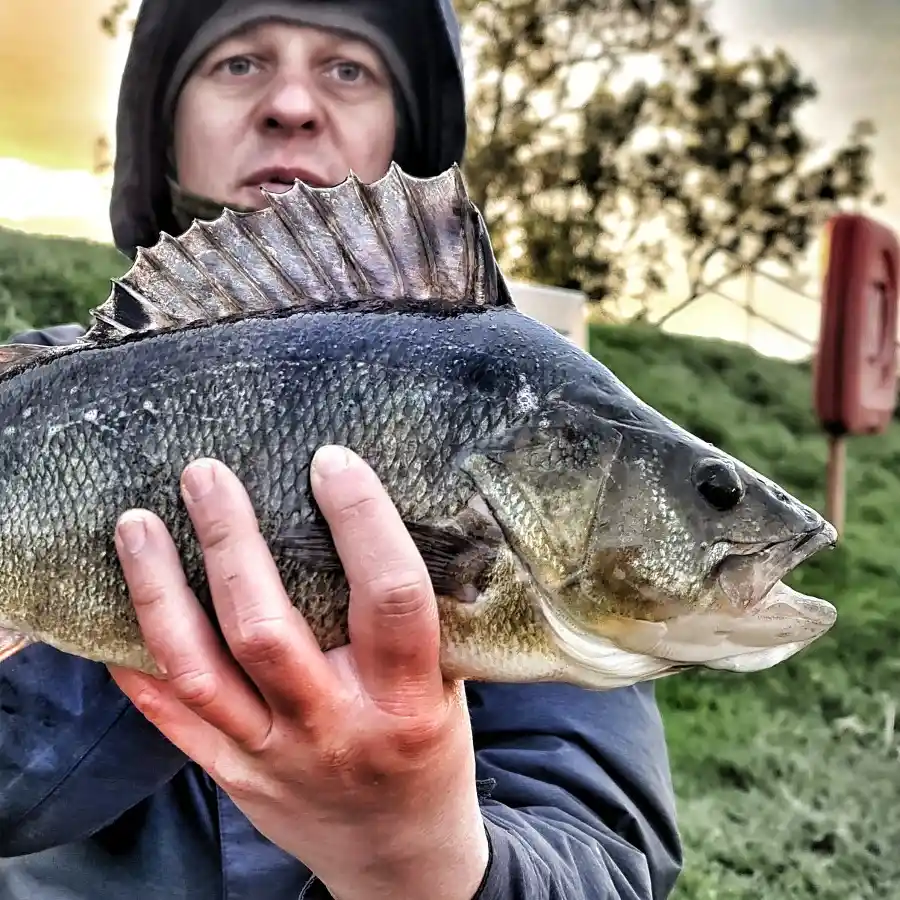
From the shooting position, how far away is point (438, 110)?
207cm

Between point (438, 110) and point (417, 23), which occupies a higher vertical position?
point (417, 23)

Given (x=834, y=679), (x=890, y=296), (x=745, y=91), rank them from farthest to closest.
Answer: (x=745, y=91)
(x=890, y=296)
(x=834, y=679)

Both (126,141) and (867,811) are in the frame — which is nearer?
(126,141)

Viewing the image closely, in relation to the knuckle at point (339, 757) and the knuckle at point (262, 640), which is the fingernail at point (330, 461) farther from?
the knuckle at point (339, 757)

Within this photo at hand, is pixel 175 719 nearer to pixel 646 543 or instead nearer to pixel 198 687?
pixel 198 687

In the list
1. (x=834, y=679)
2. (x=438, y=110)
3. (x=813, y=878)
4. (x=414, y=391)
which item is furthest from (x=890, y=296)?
(x=414, y=391)

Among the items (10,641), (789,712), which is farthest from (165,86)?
(789,712)

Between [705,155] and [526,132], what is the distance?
9.53ft

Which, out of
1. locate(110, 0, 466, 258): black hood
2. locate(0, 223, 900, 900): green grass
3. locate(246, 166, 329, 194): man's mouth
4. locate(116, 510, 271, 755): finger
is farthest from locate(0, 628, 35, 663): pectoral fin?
locate(0, 223, 900, 900): green grass

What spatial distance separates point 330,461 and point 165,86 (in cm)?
143

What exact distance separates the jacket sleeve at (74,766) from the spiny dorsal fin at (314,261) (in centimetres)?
53

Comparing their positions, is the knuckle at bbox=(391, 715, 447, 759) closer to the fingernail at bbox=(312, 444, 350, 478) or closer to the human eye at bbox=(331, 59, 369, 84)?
the fingernail at bbox=(312, 444, 350, 478)

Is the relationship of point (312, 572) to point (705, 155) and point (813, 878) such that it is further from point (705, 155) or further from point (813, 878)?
point (705, 155)

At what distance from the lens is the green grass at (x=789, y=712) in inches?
141
